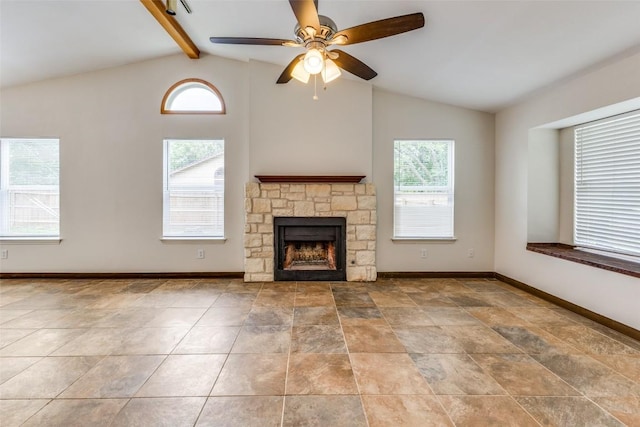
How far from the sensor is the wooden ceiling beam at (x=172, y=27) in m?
3.01

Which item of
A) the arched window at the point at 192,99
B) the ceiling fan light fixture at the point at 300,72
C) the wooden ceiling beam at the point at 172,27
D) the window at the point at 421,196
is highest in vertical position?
the wooden ceiling beam at the point at 172,27

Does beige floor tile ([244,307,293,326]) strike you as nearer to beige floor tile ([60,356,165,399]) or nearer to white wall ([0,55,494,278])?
beige floor tile ([60,356,165,399])

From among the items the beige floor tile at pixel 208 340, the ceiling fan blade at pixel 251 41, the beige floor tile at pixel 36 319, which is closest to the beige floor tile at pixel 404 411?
the beige floor tile at pixel 208 340

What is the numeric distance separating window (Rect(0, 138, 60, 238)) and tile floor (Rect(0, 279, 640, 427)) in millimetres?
1312

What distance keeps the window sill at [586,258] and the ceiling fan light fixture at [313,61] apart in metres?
3.18

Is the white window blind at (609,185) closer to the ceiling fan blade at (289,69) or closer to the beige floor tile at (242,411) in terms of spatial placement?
the ceiling fan blade at (289,69)

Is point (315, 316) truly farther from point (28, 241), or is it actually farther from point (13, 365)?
point (28, 241)

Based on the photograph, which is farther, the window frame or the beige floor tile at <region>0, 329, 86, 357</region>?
the window frame

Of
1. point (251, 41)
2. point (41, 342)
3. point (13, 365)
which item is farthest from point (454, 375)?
point (41, 342)

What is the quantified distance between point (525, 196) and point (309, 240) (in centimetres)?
296

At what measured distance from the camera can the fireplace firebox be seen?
427 centimetres

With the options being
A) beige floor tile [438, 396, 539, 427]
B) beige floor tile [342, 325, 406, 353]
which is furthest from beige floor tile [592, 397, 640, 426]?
beige floor tile [342, 325, 406, 353]

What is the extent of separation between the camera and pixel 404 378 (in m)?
1.96

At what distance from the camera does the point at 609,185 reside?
318 cm
